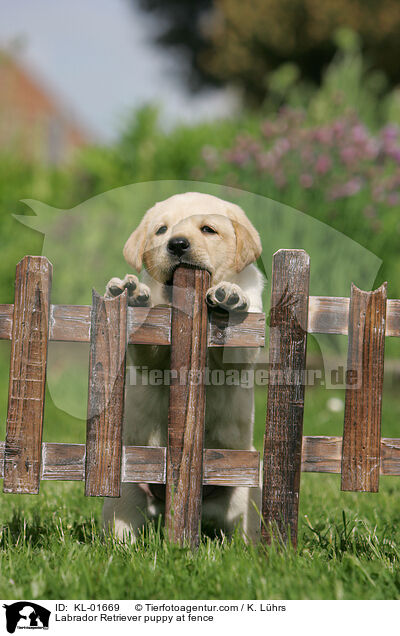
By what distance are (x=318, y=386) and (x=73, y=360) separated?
2.88m

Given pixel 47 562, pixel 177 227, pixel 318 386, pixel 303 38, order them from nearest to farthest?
pixel 47 562 → pixel 177 227 → pixel 318 386 → pixel 303 38

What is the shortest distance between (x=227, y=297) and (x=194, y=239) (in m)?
→ 0.48

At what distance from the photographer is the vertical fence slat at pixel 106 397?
2.46 m

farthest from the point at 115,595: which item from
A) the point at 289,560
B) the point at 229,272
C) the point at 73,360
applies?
the point at 73,360

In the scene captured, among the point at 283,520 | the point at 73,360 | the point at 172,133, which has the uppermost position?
the point at 172,133

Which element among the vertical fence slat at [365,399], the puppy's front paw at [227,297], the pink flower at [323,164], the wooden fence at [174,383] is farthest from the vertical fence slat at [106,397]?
the pink flower at [323,164]

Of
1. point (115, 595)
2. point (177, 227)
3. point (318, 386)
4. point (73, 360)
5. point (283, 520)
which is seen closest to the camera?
point (115, 595)

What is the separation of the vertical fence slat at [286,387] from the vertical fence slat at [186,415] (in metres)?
0.27

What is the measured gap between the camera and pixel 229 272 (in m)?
2.92

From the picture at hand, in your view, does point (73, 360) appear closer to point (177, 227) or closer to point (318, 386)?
point (177, 227)

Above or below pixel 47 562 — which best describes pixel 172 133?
above

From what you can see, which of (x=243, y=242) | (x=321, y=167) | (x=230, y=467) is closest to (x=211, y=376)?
(x=230, y=467)
